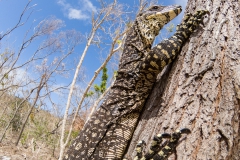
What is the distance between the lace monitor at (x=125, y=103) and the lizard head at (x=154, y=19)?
0.46 meters

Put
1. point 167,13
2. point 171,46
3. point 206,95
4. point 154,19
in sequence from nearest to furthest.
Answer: point 206,95 < point 171,46 < point 167,13 < point 154,19

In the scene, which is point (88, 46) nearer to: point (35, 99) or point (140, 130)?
point (35, 99)

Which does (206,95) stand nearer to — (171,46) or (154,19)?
(171,46)

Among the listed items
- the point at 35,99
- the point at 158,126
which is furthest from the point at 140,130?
the point at 35,99

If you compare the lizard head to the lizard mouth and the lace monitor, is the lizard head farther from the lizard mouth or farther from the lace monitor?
the lace monitor

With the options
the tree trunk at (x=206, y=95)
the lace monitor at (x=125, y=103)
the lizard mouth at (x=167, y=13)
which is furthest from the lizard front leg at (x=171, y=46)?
the lizard mouth at (x=167, y=13)

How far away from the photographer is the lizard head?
394 centimetres

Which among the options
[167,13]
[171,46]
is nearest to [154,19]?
[167,13]

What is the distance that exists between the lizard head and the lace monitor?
0.46m

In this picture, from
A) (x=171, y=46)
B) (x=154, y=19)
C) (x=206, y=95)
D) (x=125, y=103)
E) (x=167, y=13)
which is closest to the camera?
(x=206, y=95)

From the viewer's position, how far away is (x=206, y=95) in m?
2.15

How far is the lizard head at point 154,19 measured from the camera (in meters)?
3.94

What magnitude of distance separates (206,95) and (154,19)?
2.21 metres

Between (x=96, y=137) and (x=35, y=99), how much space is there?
13028 millimetres
